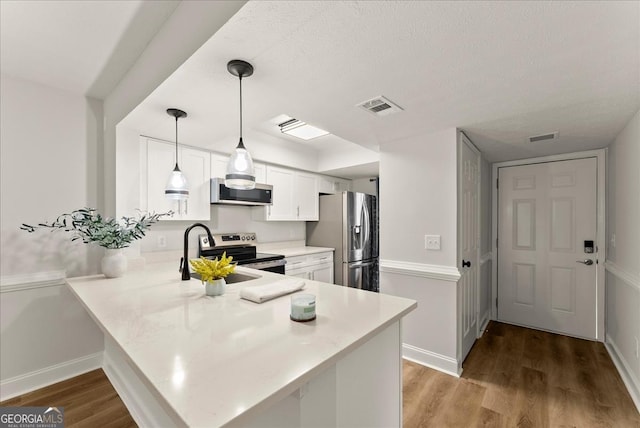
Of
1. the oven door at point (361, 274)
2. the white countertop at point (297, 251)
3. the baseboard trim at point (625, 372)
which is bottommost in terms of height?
the baseboard trim at point (625, 372)

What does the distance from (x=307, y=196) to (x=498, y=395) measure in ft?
10.2

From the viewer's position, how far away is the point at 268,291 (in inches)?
57.7

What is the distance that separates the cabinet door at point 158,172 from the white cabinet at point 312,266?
1.50 m

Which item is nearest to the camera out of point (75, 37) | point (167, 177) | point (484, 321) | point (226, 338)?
point (226, 338)

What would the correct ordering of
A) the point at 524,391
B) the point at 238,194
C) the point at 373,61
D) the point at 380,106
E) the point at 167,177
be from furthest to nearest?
the point at 238,194 < the point at 167,177 < the point at 524,391 < the point at 380,106 < the point at 373,61

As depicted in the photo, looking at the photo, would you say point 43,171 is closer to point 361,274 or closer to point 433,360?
point 433,360

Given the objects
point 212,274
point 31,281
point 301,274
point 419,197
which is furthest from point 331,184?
point 31,281

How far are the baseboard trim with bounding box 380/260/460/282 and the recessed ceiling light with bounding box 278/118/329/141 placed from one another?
66.3 inches

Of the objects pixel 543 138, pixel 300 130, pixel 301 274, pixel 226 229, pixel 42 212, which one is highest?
pixel 300 130

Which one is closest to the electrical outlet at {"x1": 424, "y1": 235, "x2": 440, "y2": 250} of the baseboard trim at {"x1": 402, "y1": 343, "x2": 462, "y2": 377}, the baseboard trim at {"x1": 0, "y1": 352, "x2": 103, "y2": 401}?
the baseboard trim at {"x1": 402, "y1": 343, "x2": 462, "y2": 377}

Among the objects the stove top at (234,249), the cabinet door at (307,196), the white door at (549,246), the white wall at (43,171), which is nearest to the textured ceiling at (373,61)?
the white wall at (43,171)

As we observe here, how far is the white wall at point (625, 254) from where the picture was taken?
2043mm

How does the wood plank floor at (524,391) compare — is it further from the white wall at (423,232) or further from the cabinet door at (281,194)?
the cabinet door at (281,194)

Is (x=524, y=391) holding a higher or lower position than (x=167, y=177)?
lower
